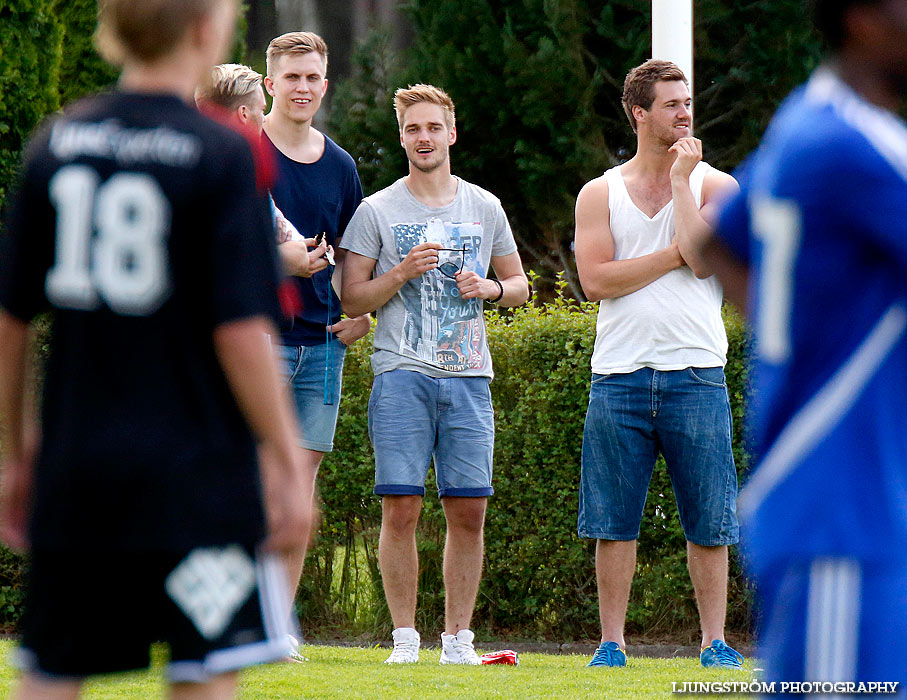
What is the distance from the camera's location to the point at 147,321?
2145 millimetres

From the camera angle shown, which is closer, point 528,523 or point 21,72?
point 528,523

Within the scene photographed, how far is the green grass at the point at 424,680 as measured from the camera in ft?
14.8

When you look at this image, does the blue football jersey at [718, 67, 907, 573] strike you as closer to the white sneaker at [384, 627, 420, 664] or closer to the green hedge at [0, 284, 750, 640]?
the white sneaker at [384, 627, 420, 664]

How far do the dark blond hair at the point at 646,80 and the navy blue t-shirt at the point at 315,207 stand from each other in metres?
1.31

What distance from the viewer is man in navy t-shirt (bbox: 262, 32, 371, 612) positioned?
17.7ft

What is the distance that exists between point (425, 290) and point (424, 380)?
416 millimetres

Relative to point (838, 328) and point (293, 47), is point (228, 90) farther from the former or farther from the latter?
point (838, 328)

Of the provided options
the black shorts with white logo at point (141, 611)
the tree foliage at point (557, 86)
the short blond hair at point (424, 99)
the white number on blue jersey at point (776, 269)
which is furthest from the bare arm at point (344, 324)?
the tree foliage at point (557, 86)

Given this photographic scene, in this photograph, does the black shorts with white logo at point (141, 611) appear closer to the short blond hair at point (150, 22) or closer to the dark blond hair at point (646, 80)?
the short blond hair at point (150, 22)

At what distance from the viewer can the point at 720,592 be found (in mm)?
5359

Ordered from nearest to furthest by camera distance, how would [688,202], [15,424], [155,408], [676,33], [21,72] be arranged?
[155,408] → [15,424] → [688,202] → [676,33] → [21,72]

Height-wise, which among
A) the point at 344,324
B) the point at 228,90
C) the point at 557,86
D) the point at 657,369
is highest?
the point at 557,86

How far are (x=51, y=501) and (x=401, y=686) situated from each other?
2809 mm

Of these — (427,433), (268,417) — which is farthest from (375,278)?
(268,417)
